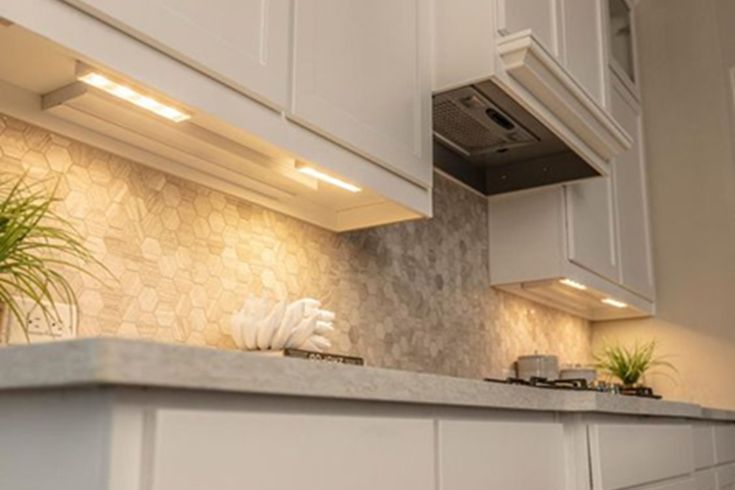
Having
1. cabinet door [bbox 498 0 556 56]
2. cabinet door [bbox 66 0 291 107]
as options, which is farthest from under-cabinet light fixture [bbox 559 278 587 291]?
cabinet door [bbox 66 0 291 107]

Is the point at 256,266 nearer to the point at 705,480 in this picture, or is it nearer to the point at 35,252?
the point at 35,252

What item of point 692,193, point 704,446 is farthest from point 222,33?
point 692,193

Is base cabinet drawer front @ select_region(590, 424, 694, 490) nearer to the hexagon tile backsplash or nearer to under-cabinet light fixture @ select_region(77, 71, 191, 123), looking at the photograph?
the hexagon tile backsplash

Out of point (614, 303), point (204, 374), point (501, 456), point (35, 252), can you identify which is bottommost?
point (501, 456)

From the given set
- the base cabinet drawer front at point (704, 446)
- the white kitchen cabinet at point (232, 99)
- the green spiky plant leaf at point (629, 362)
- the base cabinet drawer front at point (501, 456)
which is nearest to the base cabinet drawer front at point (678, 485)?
the base cabinet drawer front at point (704, 446)

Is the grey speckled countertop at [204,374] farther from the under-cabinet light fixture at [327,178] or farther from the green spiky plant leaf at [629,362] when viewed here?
the green spiky plant leaf at [629,362]

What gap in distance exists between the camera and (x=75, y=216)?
1.28 m

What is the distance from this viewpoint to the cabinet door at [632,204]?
10.6 feet

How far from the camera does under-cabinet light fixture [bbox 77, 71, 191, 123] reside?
1.09 m

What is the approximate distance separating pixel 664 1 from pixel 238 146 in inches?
128

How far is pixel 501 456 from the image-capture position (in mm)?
1160

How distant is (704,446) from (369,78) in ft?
Answer: 5.87

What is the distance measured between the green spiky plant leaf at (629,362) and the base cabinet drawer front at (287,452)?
103 inches

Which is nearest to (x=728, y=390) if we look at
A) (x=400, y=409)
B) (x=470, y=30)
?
(x=470, y=30)
